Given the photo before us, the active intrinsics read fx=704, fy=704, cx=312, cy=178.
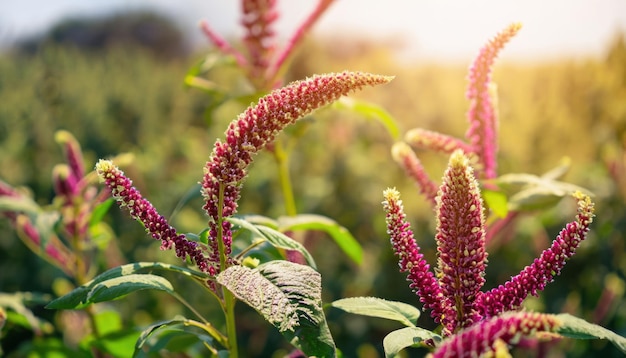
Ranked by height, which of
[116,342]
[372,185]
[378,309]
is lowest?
[372,185]

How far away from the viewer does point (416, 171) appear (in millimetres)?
1125

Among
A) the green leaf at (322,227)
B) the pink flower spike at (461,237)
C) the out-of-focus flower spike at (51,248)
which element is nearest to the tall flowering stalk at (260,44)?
the green leaf at (322,227)

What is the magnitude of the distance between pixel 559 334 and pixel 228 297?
15.7 inches

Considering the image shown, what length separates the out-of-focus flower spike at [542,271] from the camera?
764 mm

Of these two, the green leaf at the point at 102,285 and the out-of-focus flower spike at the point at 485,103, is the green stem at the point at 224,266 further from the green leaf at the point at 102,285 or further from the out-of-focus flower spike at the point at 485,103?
the out-of-focus flower spike at the point at 485,103

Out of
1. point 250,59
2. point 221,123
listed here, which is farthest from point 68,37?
point 250,59

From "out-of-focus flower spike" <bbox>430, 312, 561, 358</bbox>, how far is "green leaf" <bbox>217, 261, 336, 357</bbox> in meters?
0.14

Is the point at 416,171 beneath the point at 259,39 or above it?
beneath

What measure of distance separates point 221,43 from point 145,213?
0.89 meters

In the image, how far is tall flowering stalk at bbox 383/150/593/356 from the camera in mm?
733

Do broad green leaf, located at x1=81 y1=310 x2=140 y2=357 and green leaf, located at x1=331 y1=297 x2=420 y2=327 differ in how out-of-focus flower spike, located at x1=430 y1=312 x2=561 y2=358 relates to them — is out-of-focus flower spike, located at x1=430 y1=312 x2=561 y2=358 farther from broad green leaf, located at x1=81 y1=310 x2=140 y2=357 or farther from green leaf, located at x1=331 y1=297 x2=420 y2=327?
broad green leaf, located at x1=81 y1=310 x2=140 y2=357

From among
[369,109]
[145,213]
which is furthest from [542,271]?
[369,109]

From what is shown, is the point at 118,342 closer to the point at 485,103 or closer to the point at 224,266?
the point at 224,266

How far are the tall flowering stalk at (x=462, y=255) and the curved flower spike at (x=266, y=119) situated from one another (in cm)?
12
